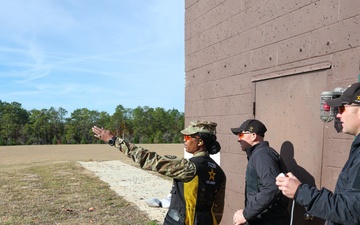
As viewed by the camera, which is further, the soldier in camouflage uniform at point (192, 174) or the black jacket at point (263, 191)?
the black jacket at point (263, 191)

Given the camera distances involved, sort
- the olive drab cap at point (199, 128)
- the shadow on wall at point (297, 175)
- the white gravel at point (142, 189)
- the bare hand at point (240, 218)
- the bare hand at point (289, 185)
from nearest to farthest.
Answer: the bare hand at point (289, 185), the olive drab cap at point (199, 128), the bare hand at point (240, 218), the shadow on wall at point (297, 175), the white gravel at point (142, 189)

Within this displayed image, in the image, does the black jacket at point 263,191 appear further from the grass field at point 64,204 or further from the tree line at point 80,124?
the tree line at point 80,124

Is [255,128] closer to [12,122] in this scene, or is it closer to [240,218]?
[240,218]

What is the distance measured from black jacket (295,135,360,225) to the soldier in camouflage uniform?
3.18ft

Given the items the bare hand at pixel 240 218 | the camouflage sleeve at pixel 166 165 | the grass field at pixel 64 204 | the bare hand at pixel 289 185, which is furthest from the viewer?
the grass field at pixel 64 204

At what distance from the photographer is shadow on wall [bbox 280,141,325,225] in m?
3.59

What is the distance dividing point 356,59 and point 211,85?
270cm

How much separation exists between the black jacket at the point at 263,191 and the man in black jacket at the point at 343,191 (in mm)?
882

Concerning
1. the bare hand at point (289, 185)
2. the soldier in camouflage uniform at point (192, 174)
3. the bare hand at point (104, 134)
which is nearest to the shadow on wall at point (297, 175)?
the soldier in camouflage uniform at point (192, 174)

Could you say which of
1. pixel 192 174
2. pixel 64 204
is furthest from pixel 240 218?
pixel 64 204

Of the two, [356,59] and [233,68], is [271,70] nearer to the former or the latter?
[233,68]

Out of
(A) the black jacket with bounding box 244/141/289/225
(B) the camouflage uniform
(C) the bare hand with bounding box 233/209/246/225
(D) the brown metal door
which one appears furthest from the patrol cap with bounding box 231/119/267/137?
(C) the bare hand with bounding box 233/209/246/225

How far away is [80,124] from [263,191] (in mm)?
95594

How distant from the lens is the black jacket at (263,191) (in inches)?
118
